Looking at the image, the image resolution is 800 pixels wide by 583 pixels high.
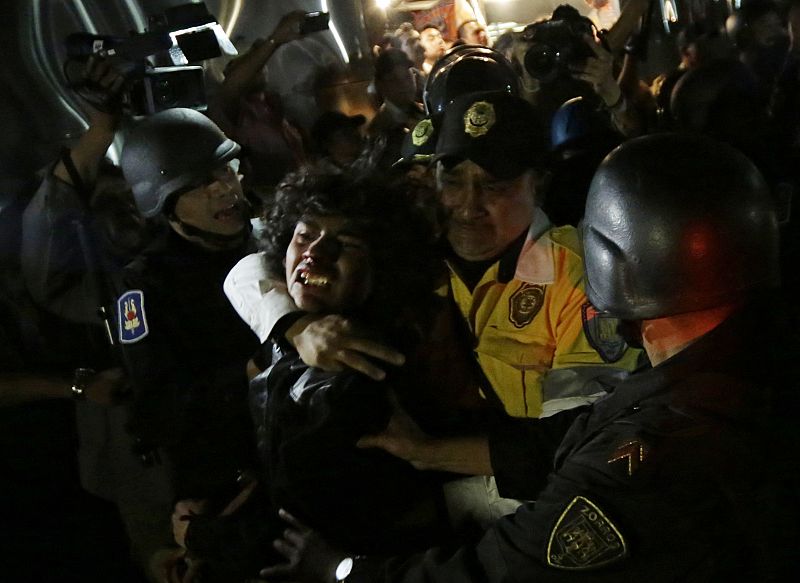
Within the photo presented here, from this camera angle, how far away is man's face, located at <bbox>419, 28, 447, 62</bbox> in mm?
5758

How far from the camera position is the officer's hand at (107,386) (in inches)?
116

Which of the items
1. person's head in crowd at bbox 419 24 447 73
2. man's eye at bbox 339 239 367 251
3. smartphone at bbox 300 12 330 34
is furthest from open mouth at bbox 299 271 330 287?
person's head in crowd at bbox 419 24 447 73

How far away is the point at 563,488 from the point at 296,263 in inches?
40.9

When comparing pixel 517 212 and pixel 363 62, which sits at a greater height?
pixel 517 212

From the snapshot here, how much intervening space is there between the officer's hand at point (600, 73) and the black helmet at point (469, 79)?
1.07 ft

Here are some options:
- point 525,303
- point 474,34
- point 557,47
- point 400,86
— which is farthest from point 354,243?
point 474,34

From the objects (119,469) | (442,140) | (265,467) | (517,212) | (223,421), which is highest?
(442,140)

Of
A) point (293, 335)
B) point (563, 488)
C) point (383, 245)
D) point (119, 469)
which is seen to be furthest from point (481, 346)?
point (119, 469)

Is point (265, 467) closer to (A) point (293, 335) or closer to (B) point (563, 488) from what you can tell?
(A) point (293, 335)

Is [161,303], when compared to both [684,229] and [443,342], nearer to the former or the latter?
[443,342]

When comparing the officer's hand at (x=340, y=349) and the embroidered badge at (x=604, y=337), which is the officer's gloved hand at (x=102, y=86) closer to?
the officer's hand at (x=340, y=349)

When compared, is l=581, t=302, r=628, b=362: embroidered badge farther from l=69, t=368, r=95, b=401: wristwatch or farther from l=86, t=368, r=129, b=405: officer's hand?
l=69, t=368, r=95, b=401: wristwatch

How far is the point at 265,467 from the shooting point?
1.98 meters

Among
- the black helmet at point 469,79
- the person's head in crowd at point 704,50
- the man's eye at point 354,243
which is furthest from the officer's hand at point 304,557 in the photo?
the person's head in crowd at point 704,50
